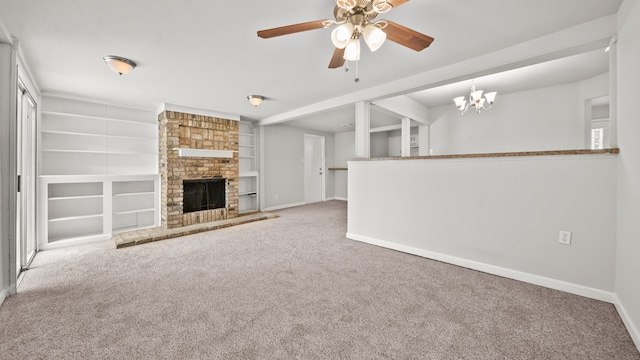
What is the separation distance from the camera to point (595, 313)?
1.87 meters

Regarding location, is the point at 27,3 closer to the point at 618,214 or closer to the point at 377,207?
the point at 377,207

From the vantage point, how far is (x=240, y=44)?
2.38 metres

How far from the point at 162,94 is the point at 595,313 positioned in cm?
539

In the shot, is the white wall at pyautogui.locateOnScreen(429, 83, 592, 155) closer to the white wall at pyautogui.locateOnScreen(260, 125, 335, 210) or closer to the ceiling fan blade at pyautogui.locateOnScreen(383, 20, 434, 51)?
the white wall at pyautogui.locateOnScreen(260, 125, 335, 210)

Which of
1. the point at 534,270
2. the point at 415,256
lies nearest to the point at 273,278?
the point at 415,256

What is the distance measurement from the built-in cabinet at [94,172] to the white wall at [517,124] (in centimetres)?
576

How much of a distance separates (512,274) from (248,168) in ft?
18.0

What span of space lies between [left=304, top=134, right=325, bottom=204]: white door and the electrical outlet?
19.1 ft

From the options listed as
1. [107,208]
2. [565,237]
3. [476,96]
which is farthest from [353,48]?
[107,208]

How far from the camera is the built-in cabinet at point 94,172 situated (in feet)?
12.7

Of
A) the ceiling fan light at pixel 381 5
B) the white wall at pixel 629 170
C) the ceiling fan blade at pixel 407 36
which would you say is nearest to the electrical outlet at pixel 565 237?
the white wall at pixel 629 170

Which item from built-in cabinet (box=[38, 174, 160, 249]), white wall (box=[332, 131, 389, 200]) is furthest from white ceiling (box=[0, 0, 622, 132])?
white wall (box=[332, 131, 389, 200])

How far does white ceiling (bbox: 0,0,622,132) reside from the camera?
186 cm

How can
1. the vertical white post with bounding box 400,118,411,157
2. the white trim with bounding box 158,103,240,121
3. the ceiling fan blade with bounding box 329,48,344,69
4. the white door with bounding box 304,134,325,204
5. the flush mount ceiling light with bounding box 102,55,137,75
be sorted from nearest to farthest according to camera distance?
1. the ceiling fan blade with bounding box 329,48,344,69
2. the flush mount ceiling light with bounding box 102,55,137,75
3. the white trim with bounding box 158,103,240,121
4. the vertical white post with bounding box 400,118,411,157
5. the white door with bounding box 304,134,325,204
